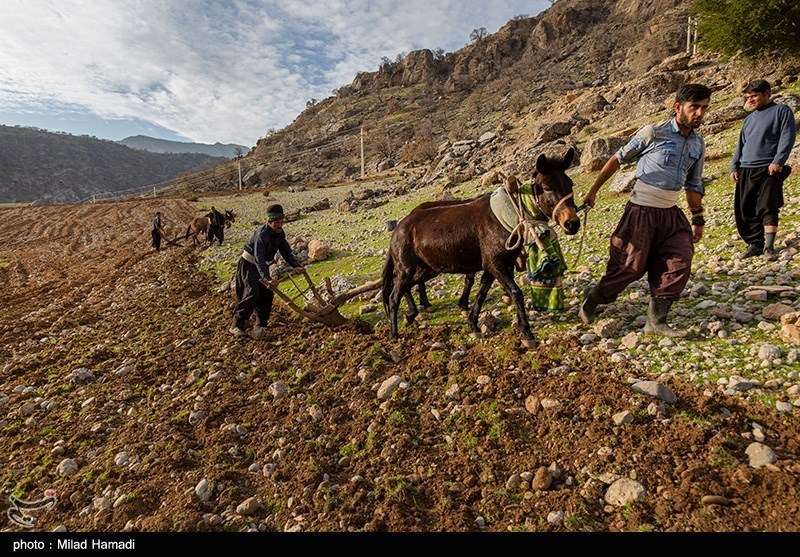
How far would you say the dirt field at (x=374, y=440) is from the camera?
2.66m

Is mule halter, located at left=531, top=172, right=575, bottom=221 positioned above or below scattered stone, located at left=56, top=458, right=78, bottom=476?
above

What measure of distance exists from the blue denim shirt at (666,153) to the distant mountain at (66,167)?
136663 millimetres

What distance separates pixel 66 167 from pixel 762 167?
210 meters

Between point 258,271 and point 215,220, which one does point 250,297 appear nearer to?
point 258,271

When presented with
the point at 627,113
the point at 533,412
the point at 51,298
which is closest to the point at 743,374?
the point at 533,412

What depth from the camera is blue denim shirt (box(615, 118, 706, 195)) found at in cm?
381

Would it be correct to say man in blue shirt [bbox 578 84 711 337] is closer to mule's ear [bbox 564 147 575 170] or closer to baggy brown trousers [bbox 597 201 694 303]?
baggy brown trousers [bbox 597 201 694 303]

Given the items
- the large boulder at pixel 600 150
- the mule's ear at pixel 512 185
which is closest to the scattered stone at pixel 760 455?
the mule's ear at pixel 512 185

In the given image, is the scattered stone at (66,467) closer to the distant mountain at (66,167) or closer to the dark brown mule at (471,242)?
the dark brown mule at (471,242)

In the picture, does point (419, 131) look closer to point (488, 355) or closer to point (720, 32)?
point (720, 32)

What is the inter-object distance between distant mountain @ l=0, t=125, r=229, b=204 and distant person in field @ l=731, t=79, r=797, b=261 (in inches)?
5375

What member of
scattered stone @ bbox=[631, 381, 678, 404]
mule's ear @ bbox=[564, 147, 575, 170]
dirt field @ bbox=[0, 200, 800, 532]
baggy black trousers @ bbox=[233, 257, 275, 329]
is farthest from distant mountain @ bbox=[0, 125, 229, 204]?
scattered stone @ bbox=[631, 381, 678, 404]

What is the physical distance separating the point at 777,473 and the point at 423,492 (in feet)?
7.75

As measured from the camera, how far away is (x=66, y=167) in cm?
15512
